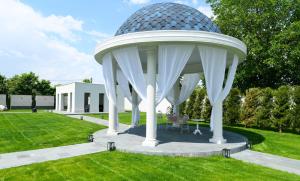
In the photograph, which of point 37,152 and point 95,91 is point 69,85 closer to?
point 95,91

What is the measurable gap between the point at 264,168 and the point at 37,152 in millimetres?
6976

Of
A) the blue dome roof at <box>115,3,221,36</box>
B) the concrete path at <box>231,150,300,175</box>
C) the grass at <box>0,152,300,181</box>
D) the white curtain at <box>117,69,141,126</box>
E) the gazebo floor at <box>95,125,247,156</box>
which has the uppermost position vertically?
the blue dome roof at <box>115,3,221,36</box>

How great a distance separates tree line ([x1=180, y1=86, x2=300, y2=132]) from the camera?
1495 centimetres

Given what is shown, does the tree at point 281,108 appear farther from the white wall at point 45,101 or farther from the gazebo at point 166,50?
the white wall at point 45,101

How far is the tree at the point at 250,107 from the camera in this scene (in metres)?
17.0

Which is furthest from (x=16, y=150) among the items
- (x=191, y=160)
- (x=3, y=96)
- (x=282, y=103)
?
(x=3, y=96)

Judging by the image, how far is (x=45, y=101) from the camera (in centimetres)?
4581

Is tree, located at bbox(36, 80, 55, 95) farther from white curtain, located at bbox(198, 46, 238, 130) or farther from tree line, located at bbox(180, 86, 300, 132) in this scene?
white curtain, located at bbox(198, 46, 238, 130)

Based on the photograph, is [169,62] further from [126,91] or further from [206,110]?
[206,110]

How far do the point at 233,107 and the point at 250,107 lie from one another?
1.45 meters

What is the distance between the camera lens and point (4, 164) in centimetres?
680

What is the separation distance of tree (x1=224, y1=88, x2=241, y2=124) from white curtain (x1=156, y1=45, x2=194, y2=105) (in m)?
10.9

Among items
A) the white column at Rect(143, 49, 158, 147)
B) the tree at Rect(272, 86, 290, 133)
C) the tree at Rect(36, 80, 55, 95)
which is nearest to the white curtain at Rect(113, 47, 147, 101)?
the white column at Rect(143, 49, 158, 147)

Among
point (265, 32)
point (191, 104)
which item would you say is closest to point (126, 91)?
point (191, 104)
